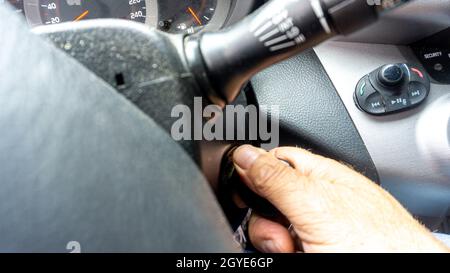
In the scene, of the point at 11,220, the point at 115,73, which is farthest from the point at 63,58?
the point at 11,220

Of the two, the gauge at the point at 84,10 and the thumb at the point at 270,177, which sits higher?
the gauge at the point at 84,10

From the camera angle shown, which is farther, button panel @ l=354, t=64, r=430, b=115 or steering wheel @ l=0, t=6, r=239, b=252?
button panel @ l=354, t=64, r=430, b=115

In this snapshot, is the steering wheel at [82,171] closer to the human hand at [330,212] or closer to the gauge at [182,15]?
the human hand at [330,212]

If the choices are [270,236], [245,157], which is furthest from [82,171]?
[270,236]

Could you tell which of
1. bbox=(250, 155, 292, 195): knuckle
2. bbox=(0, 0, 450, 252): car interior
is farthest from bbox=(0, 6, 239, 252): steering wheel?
bbox=(250, 155, 292, 195): knuckle

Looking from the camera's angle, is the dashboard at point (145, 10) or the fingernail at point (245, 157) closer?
the fingernail at point (245, 157)

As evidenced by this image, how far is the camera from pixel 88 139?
423mm

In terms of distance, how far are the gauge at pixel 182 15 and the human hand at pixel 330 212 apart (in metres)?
0.64

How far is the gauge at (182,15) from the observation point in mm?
1208

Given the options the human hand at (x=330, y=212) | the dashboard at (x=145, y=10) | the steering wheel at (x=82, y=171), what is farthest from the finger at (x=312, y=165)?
the dashboard at (x=145, y=10)

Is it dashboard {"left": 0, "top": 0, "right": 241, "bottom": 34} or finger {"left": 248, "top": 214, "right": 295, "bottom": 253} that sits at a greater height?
dashboard {"left": 0, "top": 0, "right": 241, "bottom": 34}

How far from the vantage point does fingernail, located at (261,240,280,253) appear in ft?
2.41

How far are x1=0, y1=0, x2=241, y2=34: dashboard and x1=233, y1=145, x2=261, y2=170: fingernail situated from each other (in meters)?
0.62

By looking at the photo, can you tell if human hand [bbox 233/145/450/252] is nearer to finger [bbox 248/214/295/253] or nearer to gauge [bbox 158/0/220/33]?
finger [bbox 248/214/295/253]
